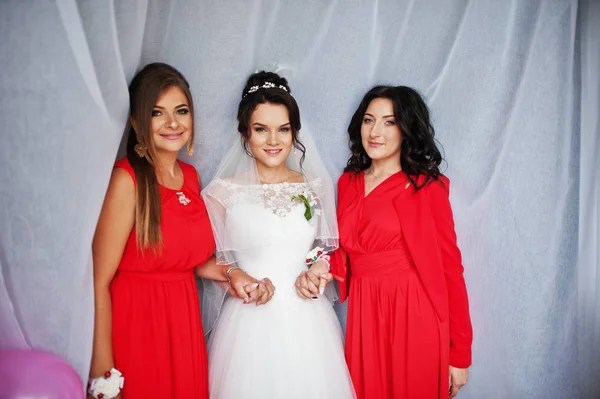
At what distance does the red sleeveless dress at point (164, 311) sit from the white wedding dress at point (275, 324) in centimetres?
15

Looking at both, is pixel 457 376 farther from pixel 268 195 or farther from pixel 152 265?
pixel 152 265

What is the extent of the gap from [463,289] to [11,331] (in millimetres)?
1826

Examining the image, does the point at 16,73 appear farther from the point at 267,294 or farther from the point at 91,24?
the point at 267,294

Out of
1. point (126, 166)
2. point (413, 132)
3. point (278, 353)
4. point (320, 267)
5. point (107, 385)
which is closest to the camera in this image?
point (107, 385)

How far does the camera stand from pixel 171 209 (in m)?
1.94

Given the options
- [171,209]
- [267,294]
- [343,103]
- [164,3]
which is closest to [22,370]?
[171,209]

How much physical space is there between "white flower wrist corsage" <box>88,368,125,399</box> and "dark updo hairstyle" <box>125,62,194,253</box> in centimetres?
50

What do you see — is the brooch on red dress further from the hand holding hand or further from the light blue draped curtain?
the hand holding hand

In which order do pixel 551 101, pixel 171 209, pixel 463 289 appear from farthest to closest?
pixel 551 101 → pixel 463 289 → pixel 171 209

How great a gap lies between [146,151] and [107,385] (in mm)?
932

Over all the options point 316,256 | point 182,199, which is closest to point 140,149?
point 182,199

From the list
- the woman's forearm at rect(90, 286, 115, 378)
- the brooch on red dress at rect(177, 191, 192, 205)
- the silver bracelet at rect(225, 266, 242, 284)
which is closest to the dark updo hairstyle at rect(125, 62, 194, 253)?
the brooch on red dress at rect(177, 191, 192, 205)

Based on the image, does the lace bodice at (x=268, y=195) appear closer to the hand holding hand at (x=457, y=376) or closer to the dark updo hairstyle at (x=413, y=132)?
the dark updo hairstyle at (x=413, y=132)

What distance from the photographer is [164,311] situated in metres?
1.90
